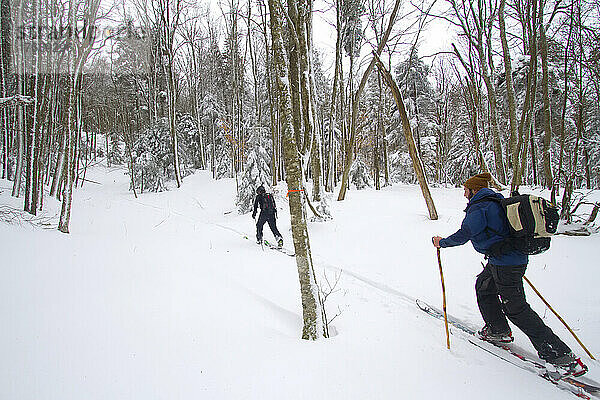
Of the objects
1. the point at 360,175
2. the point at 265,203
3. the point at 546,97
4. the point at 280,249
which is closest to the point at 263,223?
the point at 265,203

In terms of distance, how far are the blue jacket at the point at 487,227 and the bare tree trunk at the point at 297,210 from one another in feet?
5.47

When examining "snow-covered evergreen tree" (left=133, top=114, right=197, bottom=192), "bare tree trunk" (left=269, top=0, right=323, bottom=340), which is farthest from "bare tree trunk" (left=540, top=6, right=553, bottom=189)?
"snow-covered evergreen tree" (left=133, top=114, right=197, bottom=192)

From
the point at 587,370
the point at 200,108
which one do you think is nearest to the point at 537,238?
the point at 587,370

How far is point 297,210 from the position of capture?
318 centimetres

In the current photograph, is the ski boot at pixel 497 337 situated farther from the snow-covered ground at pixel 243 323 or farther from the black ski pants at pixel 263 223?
the black ski pants at pixel 263 223

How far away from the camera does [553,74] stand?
13.9m

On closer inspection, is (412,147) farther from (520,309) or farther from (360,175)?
(360,175)

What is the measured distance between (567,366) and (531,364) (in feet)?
0.98

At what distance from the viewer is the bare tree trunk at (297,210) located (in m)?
3.14

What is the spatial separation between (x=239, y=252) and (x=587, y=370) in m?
6.25

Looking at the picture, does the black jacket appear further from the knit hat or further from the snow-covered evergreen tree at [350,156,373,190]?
the snow-covered evergreen tree at [350,156,373,190]

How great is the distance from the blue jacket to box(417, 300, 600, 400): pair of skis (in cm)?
99

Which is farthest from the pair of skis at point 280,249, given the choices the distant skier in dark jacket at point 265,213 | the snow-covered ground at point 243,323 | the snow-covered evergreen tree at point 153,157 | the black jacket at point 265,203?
the snow-covered evergreen tree at point 153,157

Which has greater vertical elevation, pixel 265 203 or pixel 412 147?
pixel 412 147
